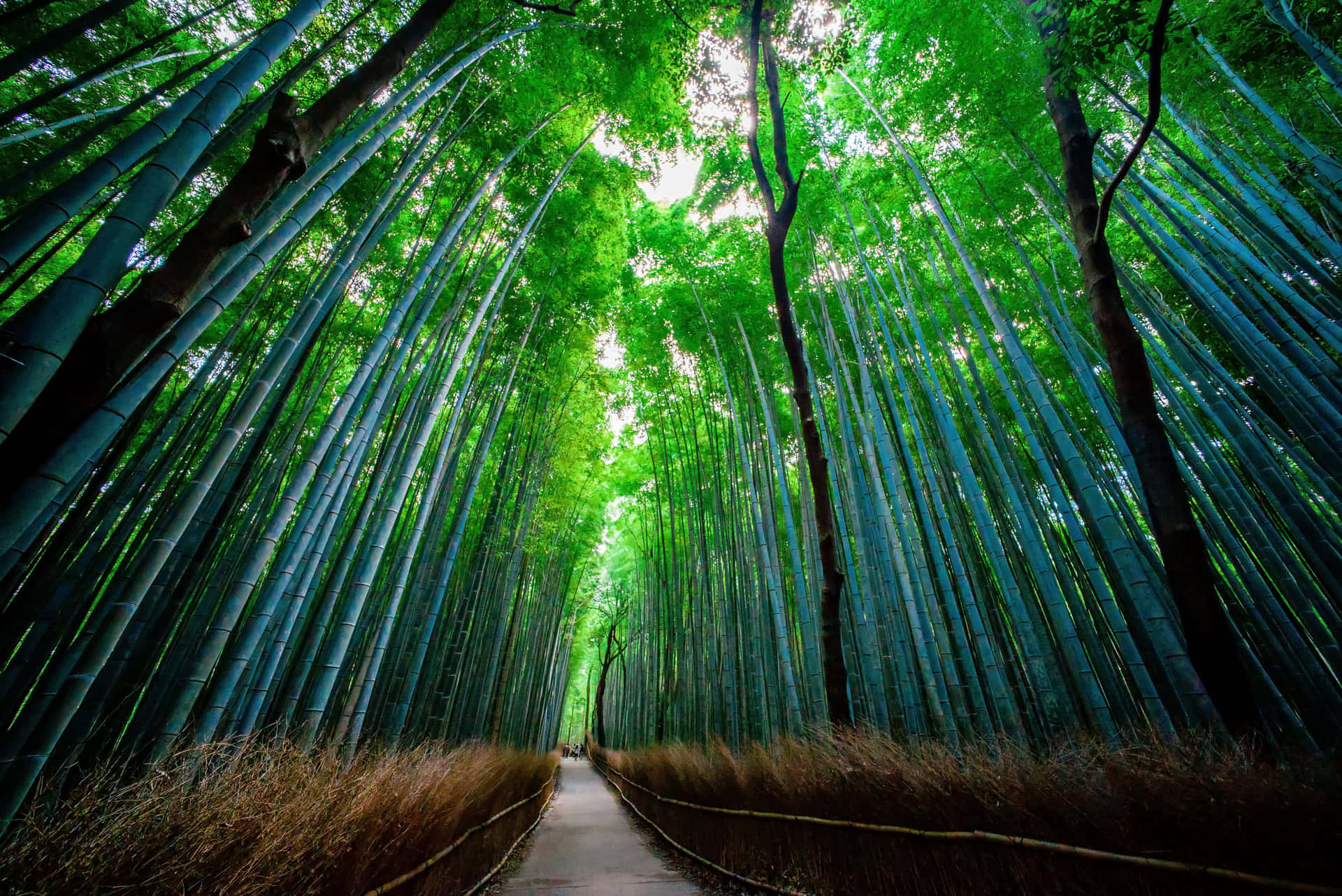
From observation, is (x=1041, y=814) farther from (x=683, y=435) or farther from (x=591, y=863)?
(x=683, y=435)

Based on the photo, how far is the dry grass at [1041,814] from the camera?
3.29 feet

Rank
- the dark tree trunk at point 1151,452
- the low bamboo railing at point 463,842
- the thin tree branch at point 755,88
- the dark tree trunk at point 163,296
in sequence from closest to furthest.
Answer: the dark tree trunk at point 163,296 → the low bamboo railing at point 463,842 → the dark tree trunk at point 1151,452 → the thin tree branch at point 755,88

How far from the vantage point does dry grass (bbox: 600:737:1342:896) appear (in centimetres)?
100

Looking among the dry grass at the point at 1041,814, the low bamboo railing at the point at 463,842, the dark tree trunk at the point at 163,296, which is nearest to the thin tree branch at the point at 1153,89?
the dry grass at the point at 1041,814

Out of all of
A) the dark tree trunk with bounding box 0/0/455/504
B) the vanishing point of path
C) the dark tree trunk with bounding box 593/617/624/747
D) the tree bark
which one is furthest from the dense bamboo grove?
the dark tree trunk with bounding box 593/617/624/747

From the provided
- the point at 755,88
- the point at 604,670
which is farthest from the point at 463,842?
the point at 604,670

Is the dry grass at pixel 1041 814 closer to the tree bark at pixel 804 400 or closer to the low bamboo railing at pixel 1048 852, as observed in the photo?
the low bamboo railing at pixel 1048 852

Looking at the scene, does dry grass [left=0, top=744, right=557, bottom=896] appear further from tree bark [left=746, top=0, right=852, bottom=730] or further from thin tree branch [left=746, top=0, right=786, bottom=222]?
thin tree branch [left=746, top=0, right=786, bottom=222]

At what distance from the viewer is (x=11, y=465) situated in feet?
3.15

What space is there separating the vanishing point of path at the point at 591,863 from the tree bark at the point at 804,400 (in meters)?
1.59

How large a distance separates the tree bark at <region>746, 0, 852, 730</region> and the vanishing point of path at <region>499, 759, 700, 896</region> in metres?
1.59

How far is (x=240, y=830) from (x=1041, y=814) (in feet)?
6.88

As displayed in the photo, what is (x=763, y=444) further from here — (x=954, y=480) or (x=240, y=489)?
(x=240, y=489)

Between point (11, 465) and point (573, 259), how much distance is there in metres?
4.16
